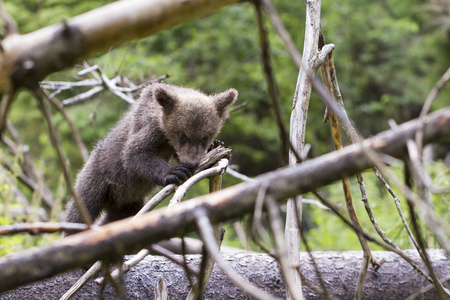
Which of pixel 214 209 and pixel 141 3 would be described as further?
pixel 214 209

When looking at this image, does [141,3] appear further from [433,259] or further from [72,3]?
[72,3]

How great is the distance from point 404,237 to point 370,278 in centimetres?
142

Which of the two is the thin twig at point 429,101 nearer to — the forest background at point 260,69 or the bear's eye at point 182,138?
the bear's eye at point 182,138

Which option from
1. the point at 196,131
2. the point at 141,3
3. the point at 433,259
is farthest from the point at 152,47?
the point at 141,3

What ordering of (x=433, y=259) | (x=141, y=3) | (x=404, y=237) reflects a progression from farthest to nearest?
1. (x=404, y=237)
2. (x=433, y=259)
3. (x=141, y=3)

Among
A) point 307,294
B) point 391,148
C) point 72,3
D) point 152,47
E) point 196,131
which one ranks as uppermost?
point 72,3

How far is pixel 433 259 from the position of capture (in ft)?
13.3

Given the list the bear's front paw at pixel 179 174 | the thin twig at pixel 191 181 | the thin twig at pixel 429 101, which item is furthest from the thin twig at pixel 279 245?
the bear's front paw at pixel 179 174

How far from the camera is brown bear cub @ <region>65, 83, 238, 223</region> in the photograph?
4.15 metres

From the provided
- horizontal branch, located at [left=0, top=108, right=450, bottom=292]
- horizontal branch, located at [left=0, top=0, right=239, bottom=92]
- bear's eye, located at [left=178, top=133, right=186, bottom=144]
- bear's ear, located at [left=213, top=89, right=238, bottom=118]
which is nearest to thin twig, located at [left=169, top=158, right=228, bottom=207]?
horizontal branch, located at [left=0, top=108, right=450, bottom=292]

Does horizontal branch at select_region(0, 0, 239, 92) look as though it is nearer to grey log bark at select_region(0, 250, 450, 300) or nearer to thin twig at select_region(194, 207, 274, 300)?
thin twig at select_region(194, 207, 274, 300)

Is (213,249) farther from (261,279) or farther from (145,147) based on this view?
(145,147)

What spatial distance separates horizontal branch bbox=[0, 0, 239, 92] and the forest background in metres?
6.49

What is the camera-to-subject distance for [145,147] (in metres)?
4.18
